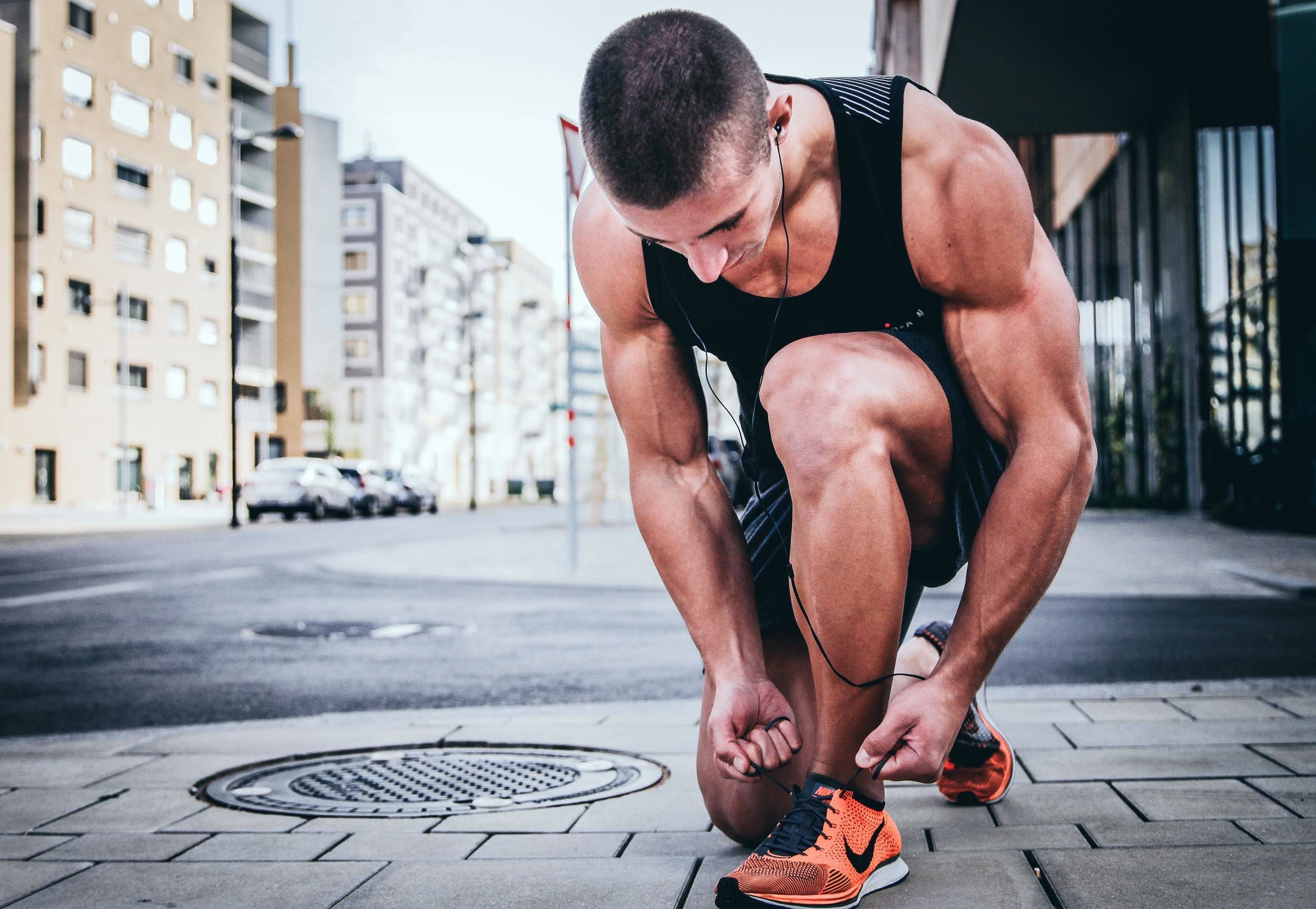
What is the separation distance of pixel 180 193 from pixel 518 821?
47793 millimetres

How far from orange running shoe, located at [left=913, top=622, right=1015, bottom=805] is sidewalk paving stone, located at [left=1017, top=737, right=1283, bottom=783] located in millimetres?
256

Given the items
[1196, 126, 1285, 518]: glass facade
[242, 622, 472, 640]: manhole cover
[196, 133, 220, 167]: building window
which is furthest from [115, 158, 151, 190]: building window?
[242, 622, 472, 640]: manhole cover

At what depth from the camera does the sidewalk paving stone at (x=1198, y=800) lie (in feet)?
7.81

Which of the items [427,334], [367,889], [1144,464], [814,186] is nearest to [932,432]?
[814,186]

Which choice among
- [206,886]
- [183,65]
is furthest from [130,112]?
[206,886]

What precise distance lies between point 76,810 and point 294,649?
3.43 m

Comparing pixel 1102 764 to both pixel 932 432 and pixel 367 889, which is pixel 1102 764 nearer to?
pixel 932 432

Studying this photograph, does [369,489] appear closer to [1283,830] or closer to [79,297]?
[79,297]

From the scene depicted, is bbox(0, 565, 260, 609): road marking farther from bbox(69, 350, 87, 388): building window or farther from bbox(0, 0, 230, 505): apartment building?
bbox(69, 350, 87, 388): building window

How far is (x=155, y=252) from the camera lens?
146 ft

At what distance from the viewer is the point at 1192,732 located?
10.8 feet

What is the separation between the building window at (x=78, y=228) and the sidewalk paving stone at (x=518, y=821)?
4242cm

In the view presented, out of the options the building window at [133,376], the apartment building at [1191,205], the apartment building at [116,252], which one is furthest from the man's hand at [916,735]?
the building window at [133,376]

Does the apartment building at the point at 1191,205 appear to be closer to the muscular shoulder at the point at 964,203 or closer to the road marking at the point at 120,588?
the road marking at the point at 120,588
